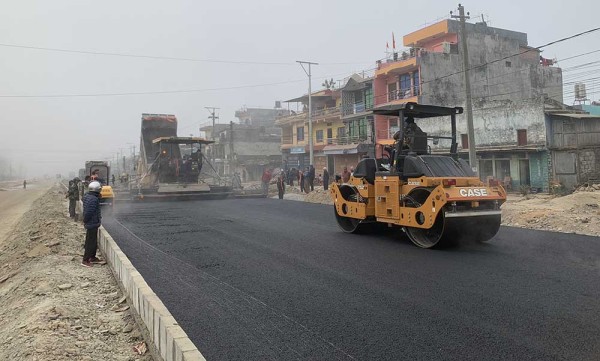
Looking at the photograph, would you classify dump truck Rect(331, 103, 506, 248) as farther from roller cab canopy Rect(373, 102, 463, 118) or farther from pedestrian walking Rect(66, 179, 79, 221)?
pedestrian walking Rect(66, 179, 79, 221)

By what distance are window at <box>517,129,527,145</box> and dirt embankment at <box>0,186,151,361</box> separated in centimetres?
2096

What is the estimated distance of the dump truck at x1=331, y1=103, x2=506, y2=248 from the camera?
24.8ft

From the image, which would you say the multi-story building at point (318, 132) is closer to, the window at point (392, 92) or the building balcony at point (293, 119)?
the building balcony at point (293, 119)

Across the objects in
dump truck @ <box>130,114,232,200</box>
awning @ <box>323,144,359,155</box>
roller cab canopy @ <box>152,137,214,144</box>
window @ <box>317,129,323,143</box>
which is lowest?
dump truck @ <box>130,114,232,200</box>

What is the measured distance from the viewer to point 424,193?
26.3 ft

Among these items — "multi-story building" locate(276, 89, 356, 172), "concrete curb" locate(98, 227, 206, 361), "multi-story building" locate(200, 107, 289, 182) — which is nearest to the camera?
"concrete curb" locate(98, 227, 206, 361)

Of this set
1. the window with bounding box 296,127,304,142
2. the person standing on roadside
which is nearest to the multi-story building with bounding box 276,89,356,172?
the window with bounding box 296,127,304,142

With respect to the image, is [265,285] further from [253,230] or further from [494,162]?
[494,162]

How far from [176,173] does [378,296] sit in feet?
58.3

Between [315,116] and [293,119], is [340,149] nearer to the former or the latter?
[315,116]

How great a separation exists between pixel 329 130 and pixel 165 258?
114 ft

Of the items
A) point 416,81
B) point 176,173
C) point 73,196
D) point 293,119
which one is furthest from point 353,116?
point 73,196

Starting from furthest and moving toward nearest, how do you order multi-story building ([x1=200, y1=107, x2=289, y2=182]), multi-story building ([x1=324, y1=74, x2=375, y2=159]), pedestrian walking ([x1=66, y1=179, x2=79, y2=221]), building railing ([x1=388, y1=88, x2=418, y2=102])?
multi-story building ([x1=200, y1=107, x2=289, y2=182]) < multi-story building ([x1=324, y1=74, x2=375, y2=159]) < building railing ([x1=388, y1=88, x2=418, y2=102]) < pedestrian walking ([x1=66, y1=179, x2=79, y2=221])

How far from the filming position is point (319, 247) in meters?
8.38
